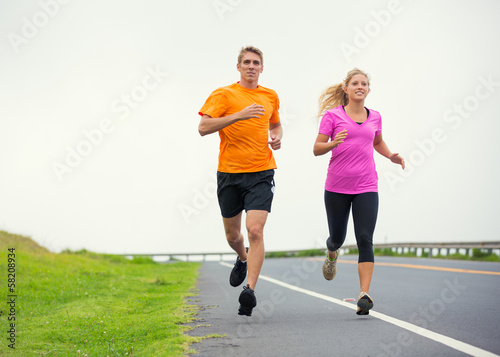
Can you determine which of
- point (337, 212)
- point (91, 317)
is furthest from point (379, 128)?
point (91, 317)

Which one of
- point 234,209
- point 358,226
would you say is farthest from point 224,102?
point 358,226

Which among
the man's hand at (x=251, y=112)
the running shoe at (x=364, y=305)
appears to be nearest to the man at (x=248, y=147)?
the man's hand at (x=251, y=112)

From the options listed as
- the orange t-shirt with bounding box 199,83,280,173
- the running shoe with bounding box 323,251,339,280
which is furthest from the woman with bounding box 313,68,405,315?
the running shoe with bounding box 323,251,339,280

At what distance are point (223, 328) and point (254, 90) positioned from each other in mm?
2557

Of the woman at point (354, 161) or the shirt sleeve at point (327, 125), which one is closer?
the woman at point (354, 161)

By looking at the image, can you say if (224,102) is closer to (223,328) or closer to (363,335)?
(223,328)

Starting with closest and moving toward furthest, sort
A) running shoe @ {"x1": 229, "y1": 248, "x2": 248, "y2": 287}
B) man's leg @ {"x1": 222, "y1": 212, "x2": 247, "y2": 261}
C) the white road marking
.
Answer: the white road marking < man's leg @ {"x1": 222, "y1": 212, "x2": 247, "y2": 261} < running shoe @ {"x1": 229, "y1": 248, "x2": 248, "y2": 287}

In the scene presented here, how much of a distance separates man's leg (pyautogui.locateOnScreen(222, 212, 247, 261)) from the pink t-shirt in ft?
4.03

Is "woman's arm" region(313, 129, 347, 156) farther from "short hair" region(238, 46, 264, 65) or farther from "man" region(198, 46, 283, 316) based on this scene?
"short hair" region(238, 46, 264, 65)

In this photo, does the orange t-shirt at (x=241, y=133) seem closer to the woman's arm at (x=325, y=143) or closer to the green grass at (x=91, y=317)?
the woman's arm at (x=325, y=143)

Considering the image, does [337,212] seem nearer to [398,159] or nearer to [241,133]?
[398,159]

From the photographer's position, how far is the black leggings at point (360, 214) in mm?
6680

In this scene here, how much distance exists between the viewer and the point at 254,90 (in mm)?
6832

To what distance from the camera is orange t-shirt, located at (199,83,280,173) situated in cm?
658
